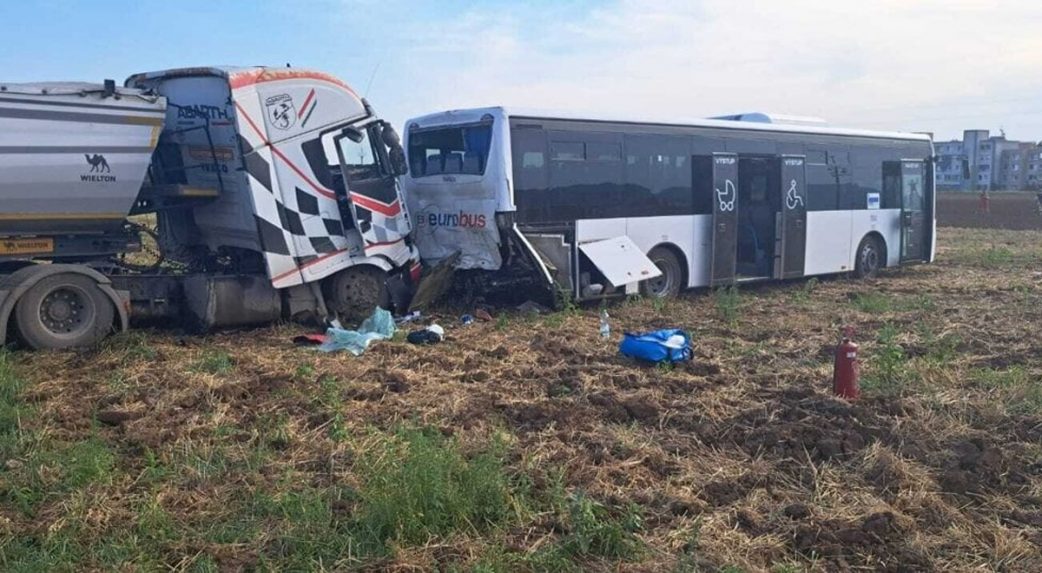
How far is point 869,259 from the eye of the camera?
17.1 metres

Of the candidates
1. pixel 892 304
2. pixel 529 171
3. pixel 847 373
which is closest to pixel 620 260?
pixel 529 171

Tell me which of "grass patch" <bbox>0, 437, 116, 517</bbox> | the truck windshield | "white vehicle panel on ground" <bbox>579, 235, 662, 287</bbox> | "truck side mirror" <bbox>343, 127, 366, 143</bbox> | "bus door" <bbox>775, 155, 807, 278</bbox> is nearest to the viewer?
"grass patch" <bbox>0, 437, 116, 517</bbox>

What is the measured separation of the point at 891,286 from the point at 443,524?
12.7 metres

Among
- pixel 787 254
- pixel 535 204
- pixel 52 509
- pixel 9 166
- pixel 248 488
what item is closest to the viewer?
pixel 52 509

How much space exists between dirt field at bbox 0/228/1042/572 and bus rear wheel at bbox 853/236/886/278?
282 inches

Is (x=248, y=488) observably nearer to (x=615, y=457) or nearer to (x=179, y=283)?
(x=615, y=457)

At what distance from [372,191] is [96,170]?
10.4 feet

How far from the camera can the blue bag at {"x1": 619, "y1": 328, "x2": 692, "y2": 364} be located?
8484 millimetres

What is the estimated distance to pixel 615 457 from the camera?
19.0 ft

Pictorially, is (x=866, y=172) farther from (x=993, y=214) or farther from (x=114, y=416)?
(x=993, y=214)

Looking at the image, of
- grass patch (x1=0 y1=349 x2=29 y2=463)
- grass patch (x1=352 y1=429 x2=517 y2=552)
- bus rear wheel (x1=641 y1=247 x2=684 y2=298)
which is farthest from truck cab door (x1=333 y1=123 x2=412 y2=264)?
grass patch (x1=352 y1=429 x2=517 y2=552)

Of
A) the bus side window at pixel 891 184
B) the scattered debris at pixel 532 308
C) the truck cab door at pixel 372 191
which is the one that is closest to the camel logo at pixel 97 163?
the truck cab door at pixel 372 191

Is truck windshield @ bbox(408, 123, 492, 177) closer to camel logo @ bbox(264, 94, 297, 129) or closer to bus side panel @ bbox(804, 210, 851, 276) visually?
camel logo @ bbox(264, 94, 297, 129)

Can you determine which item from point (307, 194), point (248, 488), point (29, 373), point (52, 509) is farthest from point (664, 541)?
point (307, 194)
